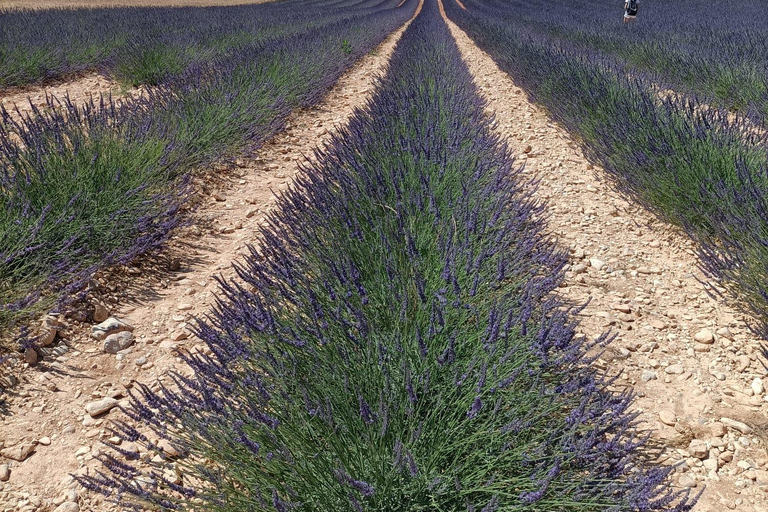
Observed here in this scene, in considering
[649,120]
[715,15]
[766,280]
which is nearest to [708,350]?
[766,280]

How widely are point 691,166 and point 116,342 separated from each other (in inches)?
→ 138

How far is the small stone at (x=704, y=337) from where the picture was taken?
222 centimetres

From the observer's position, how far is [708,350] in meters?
2.18

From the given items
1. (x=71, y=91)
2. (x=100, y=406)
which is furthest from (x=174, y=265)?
(x=71, y=91)

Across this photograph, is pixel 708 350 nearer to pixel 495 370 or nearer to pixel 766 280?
pixel 766 280

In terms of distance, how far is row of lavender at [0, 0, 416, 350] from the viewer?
7.56 feet

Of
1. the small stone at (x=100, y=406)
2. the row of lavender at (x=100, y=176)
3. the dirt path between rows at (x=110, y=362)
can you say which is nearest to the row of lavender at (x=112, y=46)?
the row of lavender at (x=100, y=176)

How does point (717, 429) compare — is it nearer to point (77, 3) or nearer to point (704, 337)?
point (704, 337)

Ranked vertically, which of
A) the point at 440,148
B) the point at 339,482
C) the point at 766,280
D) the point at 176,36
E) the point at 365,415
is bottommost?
the point at 766,280

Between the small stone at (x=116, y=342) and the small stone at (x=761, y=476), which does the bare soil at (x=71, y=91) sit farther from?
the small stone at (x=761, y=476)

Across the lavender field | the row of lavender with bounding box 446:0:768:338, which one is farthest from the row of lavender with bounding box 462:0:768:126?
the row of lavender with bounding box 446:0:768:338

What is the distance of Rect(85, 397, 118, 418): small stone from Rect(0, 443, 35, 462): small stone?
0.21m

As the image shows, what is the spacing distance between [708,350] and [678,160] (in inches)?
64.4

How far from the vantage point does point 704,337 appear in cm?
224
